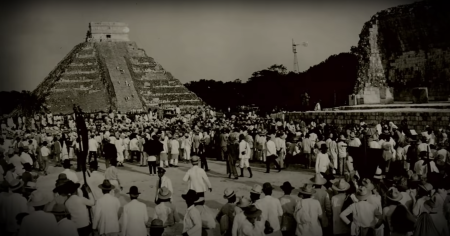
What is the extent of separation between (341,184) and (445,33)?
2266cm

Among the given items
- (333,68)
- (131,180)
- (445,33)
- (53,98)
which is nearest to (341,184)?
(131,180)

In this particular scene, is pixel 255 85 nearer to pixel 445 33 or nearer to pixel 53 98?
pixel 445 33

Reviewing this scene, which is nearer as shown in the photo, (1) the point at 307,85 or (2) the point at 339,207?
(2) the point at 339,207

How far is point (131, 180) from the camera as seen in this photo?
12180 mm

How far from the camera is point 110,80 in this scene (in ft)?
209

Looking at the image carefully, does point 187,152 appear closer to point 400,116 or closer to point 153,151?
point 153,151

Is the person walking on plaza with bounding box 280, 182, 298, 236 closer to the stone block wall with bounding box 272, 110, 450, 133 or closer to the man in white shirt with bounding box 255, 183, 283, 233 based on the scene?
the man in white shirt with bounding box 255, 183, 283, 233

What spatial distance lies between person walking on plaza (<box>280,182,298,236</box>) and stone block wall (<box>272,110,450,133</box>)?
40.4 feet

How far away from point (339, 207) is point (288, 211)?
2.53ft

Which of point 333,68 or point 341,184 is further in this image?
point 333,68

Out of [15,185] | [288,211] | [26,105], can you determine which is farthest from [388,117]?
[15,185]

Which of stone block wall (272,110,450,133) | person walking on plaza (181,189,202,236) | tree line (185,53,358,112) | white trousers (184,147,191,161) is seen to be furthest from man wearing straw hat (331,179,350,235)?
tree line (185,53,358,112)

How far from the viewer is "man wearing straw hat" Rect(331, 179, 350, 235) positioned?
6039 mm

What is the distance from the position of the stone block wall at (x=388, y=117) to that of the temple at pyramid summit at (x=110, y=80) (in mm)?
39253
